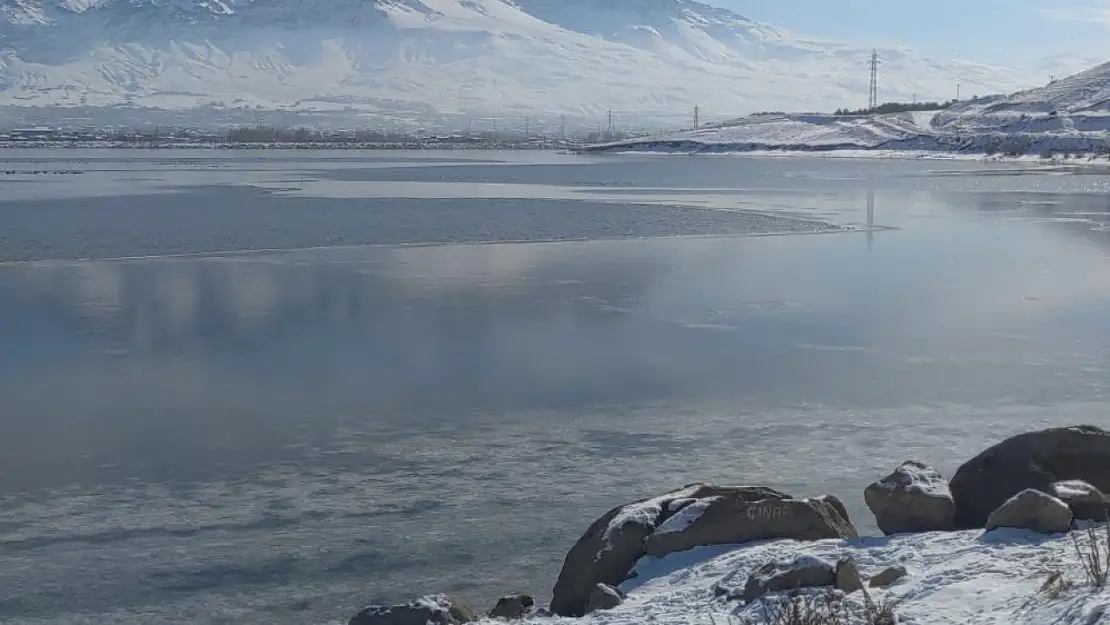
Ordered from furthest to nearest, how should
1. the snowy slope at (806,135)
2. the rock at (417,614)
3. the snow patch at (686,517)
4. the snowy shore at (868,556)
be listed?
the snowy slope at (806,135) < the snow patch at (686,517) < the rock at (417,614) < the snowy shore at (868,556)

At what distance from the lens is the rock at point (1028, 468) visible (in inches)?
249

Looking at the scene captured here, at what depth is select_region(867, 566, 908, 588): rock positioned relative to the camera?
5102 millimetres

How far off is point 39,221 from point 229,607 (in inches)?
722

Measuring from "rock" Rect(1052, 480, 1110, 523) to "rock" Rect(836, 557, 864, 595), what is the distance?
1171 mm

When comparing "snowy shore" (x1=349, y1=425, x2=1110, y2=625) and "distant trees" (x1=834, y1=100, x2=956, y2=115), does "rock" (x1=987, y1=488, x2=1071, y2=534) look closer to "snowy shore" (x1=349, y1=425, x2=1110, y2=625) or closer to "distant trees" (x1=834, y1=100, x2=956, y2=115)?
"snowy shore" (x1=349, y1=425, x2=1110, y2=625)

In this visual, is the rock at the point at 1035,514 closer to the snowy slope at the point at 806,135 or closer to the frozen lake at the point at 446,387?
the frozen lake at the point at 446,387

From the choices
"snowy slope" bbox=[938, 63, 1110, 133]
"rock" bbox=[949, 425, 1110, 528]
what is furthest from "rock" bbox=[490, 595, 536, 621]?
"snowy slope" bbox=[938, 63, 1110, 133]

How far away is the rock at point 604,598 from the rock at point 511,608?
0.33 m

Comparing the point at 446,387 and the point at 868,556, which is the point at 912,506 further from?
the point at 446,387

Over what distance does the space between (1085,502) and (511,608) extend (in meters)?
2.58

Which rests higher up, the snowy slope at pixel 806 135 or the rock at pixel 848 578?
the snowy slope at pixel 806 135

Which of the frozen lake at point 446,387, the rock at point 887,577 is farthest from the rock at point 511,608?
the rock at point 887,577

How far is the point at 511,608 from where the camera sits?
5.72 m

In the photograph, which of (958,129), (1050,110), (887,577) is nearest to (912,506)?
(887,577)
